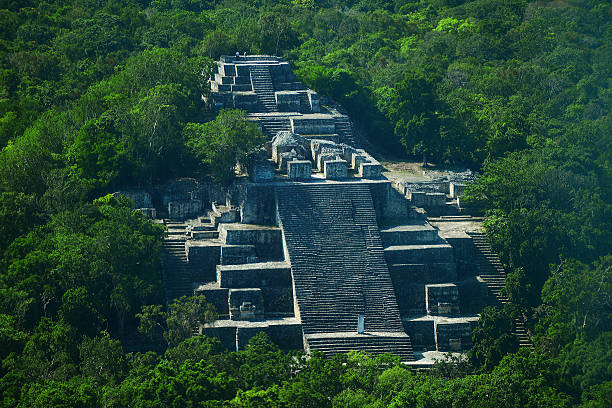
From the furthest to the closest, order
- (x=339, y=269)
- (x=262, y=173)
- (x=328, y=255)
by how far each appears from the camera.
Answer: (x=262, y=173)
(x=328, y=255)
(x=339, y=269)

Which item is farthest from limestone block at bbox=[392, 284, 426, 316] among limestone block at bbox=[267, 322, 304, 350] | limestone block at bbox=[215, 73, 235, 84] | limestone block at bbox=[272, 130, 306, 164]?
limestone block at bbox=[215, 73, 235, 84]

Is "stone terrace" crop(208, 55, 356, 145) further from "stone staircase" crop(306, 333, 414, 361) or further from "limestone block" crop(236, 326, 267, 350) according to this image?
"stone staircase" crop(306, 333, 414, 361)

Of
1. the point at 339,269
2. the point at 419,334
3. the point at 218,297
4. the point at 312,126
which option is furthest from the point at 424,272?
the point at 312,126

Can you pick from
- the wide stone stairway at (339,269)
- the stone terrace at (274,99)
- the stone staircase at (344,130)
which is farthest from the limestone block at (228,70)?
the wide stone stairway at (339,269)

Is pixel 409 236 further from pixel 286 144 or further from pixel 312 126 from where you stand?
pixel 312 126

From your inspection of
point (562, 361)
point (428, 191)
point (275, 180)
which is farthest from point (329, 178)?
point (562, 361)

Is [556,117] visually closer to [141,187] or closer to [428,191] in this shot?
[428,191]
